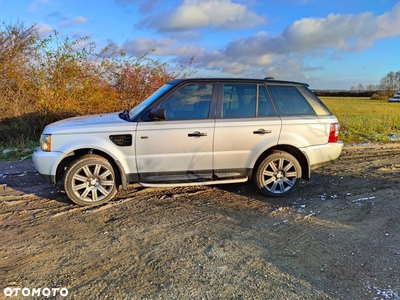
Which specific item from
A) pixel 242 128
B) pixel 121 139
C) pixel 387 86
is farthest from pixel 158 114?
pixel 387 86

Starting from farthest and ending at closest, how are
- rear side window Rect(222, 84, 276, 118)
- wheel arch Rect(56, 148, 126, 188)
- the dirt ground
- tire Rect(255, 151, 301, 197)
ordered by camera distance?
tire Rect(255, 151, 301, 197), rear side window Rect(222, 84, 276, 118), wheel arch Rect(56, 148, 126, 188), the dirt ground

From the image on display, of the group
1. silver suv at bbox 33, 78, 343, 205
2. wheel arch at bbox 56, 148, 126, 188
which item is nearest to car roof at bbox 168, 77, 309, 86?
silver suv at bbox 33, 78, 343, 205

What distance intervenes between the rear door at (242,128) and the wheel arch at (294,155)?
0.51 ft

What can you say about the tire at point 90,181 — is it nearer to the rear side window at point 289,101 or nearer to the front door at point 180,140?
the front door at point 180,140

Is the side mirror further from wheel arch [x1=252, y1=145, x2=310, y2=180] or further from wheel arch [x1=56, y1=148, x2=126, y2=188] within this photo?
wheel arch [x1=252, y1=145, x2=310, y2=180]

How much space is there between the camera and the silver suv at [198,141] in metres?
4.73

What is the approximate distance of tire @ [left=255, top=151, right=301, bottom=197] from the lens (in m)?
5.17

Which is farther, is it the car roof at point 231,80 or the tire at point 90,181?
the car roof at point 231,80

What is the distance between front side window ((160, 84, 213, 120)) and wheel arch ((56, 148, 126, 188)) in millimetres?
1090

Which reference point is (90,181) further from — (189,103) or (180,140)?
(189,103)

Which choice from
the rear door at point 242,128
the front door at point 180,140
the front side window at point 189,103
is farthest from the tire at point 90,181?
the rear door at point 242,128

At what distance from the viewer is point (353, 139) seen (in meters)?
10.2

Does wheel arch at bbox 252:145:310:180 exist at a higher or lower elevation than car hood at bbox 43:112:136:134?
lower

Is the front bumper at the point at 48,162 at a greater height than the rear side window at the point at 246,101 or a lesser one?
lesser
